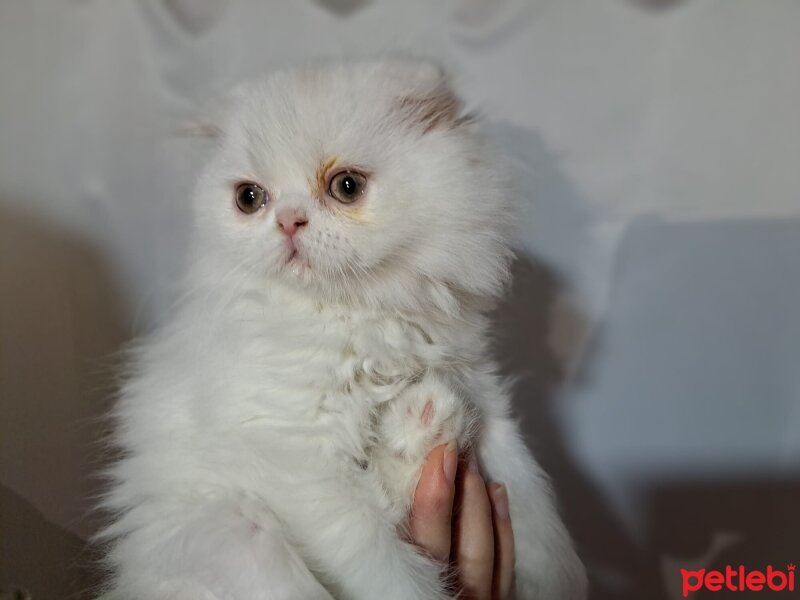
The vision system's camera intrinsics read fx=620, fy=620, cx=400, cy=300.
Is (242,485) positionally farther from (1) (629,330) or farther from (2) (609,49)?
(2) (609,49)

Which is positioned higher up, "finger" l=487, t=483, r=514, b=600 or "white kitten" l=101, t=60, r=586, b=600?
"white kitten" l=101, t=60, r=586, b=600

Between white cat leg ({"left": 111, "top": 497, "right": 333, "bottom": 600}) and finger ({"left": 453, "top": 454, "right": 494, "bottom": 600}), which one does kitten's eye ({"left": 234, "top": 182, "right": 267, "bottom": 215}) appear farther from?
finger ({"left": 453, "top": 454, "right": 494, "bottom": 600})

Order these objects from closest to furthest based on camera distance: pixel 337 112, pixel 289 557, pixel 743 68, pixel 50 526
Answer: pixel 289 557 < pixel 337 112 < pixel 743 68 < pixel 50 526

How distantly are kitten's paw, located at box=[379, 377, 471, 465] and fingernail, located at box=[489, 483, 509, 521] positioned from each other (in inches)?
6.7

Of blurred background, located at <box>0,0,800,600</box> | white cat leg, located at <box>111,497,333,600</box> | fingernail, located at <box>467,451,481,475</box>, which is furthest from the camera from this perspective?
blurred background, located at <box>0,0,800,600</box>

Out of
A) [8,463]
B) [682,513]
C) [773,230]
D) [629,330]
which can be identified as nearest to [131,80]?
[8,463]

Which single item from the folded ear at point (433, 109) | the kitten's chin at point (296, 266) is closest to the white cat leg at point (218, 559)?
the kitten's chin at point (296, 266)

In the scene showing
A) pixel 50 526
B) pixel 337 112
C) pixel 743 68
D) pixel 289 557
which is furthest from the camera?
pixel 50 526

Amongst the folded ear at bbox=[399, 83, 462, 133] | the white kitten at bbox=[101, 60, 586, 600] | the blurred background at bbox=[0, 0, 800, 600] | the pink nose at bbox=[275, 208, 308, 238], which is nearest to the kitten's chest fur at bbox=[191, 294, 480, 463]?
the white kitten at bbox=[101, 60, 586, 600]

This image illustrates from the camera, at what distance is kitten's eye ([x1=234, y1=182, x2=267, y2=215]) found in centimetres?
78

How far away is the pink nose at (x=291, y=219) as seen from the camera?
70 cm

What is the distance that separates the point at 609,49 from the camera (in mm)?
1199

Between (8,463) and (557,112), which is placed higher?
(557,112)

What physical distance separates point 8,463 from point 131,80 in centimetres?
82
